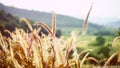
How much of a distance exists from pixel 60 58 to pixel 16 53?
0.65ft

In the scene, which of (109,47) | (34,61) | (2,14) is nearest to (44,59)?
(34,61)

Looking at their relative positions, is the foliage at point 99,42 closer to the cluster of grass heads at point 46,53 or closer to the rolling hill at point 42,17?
the rolling hill at point 42,17

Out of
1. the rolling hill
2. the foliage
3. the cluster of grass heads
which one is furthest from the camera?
the foliage

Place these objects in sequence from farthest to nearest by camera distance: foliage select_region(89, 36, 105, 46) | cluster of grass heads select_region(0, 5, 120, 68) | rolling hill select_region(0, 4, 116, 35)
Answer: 1. foliage select_region(89, 36, 105, 46)
2. rolling hill select_region(0, 4, 116, 35)
3. cluster of grass heads select_region(0, 5, 120, 68)

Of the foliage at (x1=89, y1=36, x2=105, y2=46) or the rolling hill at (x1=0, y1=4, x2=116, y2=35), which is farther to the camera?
the foliage at (x1=89, y1=36, x2=105, y2=46)

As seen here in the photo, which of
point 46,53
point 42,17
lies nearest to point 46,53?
point 46,53

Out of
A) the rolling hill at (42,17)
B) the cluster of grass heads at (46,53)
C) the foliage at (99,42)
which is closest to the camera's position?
the cluster of grass heads at (46,53)

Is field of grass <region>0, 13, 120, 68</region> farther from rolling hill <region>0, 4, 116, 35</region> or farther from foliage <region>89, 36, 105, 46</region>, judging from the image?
foliage <region>89, 36, 105, 46</region>

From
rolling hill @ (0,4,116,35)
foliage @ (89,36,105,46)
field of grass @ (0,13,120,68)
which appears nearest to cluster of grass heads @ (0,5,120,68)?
field of grass @ (0,13,120,68)

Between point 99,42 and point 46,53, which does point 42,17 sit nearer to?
point 99,42

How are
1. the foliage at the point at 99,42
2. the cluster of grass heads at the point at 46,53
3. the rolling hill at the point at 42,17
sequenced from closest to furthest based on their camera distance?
the cluster of grass heads at the point at 46,53 < the rolling hill at the point at 42,17 < the foliage at the point at 99,42

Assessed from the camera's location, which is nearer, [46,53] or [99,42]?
[46,53]

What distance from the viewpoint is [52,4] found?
6.76 feet

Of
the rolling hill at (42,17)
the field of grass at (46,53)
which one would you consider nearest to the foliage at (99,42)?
the rolling hill at (42,17)
